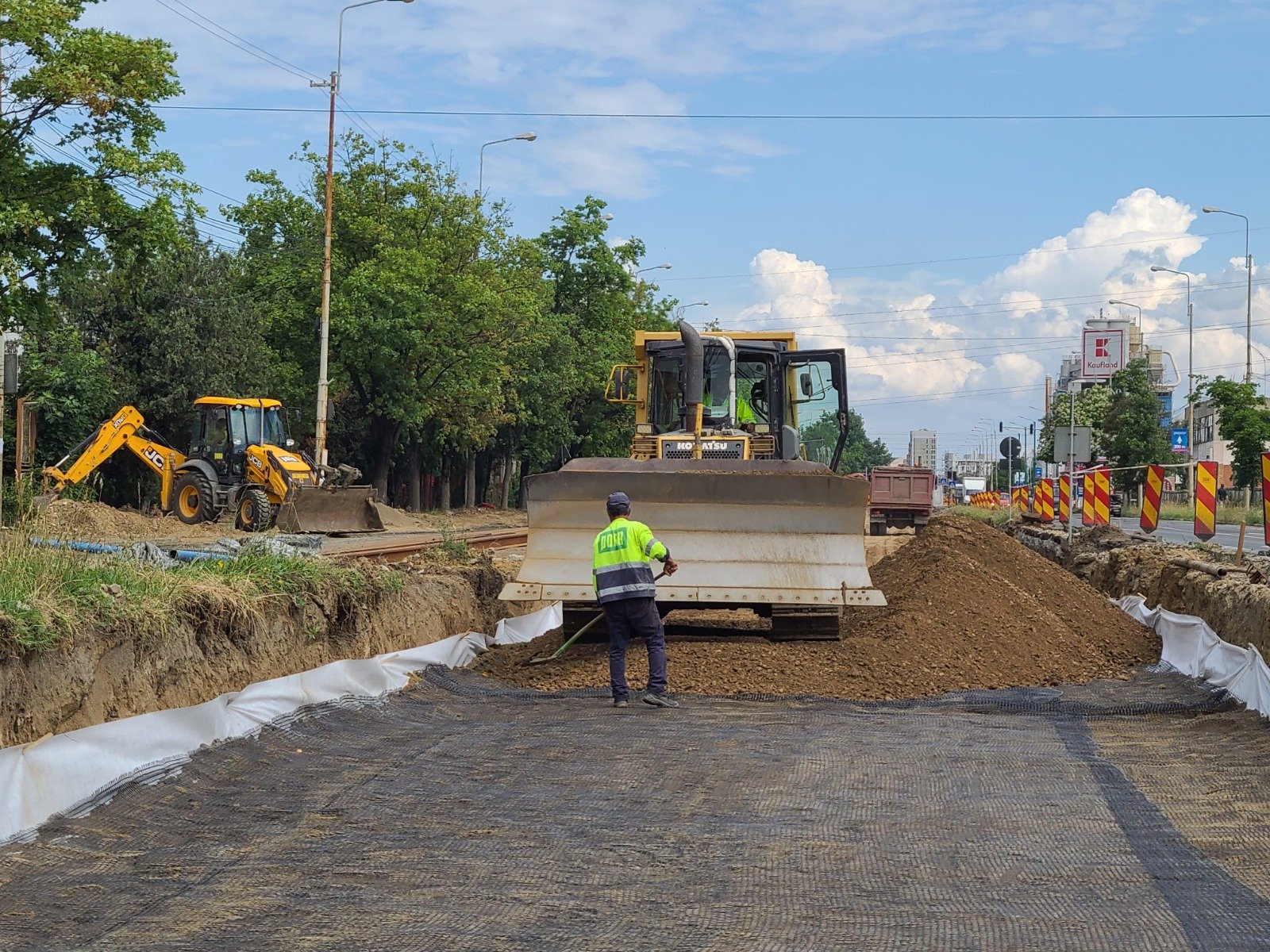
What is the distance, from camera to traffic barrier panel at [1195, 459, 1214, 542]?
19.0 m

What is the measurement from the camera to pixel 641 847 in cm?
638

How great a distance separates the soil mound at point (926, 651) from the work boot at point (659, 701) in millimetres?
743

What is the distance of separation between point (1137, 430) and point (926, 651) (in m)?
60.2

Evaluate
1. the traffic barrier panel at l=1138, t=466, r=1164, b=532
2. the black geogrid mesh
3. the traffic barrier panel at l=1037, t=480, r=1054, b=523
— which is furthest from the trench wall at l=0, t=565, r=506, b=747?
the traffic barrier panel at l=1037, t=480, r=1054, b=523

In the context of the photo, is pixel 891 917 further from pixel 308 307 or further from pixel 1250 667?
pixel 308 307

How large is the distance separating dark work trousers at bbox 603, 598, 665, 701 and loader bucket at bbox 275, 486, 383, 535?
18.0m

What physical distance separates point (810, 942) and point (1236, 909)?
5.54ft

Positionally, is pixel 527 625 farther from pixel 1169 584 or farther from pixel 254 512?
pixel 254 512

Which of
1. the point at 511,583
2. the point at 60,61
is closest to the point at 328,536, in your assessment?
the point at 60,61

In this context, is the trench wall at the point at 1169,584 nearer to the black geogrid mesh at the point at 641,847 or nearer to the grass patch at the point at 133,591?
the black geogrid mesh at the point at 641,847

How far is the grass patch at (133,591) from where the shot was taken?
740 cm

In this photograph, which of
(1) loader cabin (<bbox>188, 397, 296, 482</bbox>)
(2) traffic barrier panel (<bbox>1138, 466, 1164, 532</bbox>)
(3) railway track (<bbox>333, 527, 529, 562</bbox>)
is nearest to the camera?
(3) railway track (<bbox>333, 527, 529, 562</bbox>)

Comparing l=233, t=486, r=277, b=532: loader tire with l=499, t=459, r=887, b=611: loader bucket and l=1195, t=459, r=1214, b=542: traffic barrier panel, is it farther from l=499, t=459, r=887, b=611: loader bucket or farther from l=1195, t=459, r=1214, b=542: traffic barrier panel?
l=1195, t=459, r=1214, b=542: traffic barrier panel

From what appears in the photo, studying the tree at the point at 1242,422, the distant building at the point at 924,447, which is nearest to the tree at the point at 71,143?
the tree at the point at 1242,422
